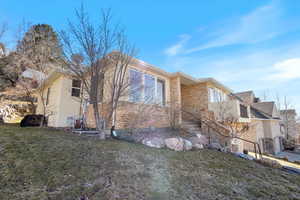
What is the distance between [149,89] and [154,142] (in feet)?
12.1

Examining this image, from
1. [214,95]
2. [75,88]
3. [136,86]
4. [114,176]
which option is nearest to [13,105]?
[75,88]

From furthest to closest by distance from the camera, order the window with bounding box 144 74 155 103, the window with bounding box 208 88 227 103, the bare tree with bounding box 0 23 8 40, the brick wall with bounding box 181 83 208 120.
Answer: the window with bounding box 208 88 227 103 < the brick wall with bounding box 181 83 208 120 < the bare tree with bounding box 0 23 8 40 < the window with bounding box 144 74 155 103

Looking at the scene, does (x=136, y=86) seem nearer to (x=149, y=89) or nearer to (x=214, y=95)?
(x=149, y=89)

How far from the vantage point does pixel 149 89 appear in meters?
8.73

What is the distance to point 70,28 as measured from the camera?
564 cm

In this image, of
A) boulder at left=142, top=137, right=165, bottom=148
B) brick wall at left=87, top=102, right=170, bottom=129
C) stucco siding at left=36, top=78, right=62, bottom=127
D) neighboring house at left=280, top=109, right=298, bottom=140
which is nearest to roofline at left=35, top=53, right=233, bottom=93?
stucco siding at left=36, top=78, right=62, bottom=127

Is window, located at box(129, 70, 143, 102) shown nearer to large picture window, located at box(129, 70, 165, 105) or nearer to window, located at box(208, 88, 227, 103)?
large picture window, located at box(129, 70, 165, 105)

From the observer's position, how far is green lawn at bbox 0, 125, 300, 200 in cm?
235

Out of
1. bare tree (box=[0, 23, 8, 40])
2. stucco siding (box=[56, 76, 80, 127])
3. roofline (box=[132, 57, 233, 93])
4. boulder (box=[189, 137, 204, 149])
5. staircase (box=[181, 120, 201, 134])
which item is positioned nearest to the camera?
boulder (box=[189, 137, 204, 149])

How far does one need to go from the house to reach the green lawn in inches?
106

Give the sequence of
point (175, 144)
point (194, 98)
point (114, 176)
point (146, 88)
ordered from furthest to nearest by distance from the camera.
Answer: point (194, 98) → point (146, 88) → point (175, 144) → point (114, 176)

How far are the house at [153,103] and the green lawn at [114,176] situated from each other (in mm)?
2695

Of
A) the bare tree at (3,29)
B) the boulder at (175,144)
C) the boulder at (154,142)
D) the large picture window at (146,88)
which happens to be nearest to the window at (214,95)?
the large picture window at (146,88)

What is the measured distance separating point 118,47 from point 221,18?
19.4 ft
